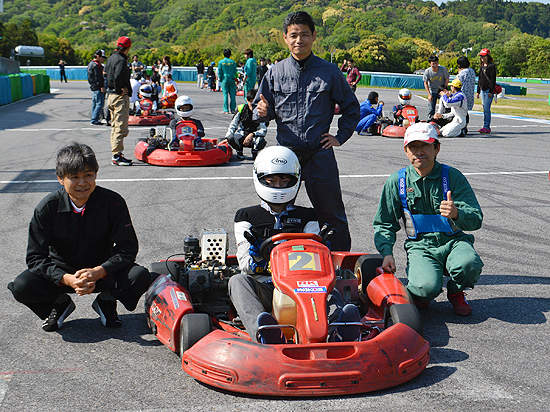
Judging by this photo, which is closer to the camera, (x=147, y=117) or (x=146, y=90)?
(x=147, y=117)

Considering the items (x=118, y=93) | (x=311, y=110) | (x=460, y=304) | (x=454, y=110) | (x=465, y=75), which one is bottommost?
(x=460, y=304)

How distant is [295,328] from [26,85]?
2357 centimetres

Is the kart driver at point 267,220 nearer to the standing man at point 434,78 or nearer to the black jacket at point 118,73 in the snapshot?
the black jacket at point 118,73

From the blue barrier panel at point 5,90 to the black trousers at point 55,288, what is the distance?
18.3 m

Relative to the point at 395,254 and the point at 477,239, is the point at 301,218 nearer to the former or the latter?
the point at 395,254

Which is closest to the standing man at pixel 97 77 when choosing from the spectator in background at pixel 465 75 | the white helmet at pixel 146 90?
the white helmet at pixel 146 90

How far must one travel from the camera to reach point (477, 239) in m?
6.11

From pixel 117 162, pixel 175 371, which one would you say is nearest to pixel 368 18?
pixel 117 162

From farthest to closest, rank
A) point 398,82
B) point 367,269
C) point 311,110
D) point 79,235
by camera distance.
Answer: point 398,82, point 311,110, point 367,269, point 79,235

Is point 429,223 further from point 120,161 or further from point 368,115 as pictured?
point 368,115

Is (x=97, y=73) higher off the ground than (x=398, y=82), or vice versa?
(x=97, y=73)

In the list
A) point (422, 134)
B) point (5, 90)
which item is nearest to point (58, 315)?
point (422, 134)

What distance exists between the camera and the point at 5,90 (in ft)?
67.8

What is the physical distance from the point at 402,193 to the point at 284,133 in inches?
42.0
